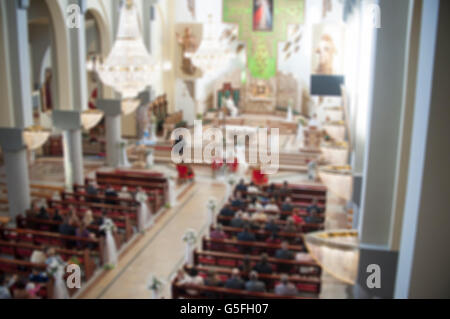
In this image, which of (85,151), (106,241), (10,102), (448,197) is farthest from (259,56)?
(448,197)

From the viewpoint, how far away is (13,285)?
8.90m

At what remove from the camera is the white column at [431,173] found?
2.57 metres

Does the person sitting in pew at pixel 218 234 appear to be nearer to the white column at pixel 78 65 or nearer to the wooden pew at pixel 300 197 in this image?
the wooden pew at pixel 300 197

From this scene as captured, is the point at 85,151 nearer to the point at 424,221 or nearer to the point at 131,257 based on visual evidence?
the point at 131,257

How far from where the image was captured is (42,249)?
34.4ft

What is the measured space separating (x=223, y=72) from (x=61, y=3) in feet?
43.6

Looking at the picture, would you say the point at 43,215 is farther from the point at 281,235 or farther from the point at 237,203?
the point at 281,235

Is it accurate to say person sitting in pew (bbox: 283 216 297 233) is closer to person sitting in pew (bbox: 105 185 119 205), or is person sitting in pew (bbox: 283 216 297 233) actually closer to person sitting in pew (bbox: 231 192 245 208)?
person sitting in pew (bbox: 231 192 245 208)

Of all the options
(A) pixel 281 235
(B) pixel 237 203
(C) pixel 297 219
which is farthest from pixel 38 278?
(C) pixel 297 219

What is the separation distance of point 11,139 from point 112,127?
605 cm

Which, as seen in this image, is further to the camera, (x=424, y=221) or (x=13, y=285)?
(x=13, y=285)

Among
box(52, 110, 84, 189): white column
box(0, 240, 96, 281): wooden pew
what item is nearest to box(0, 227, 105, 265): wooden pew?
box(0, 240, 96, 281): wooden pew

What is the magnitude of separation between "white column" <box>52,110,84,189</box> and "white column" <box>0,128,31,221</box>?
7.36ft

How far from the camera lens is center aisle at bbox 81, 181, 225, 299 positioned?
32.7 ft
